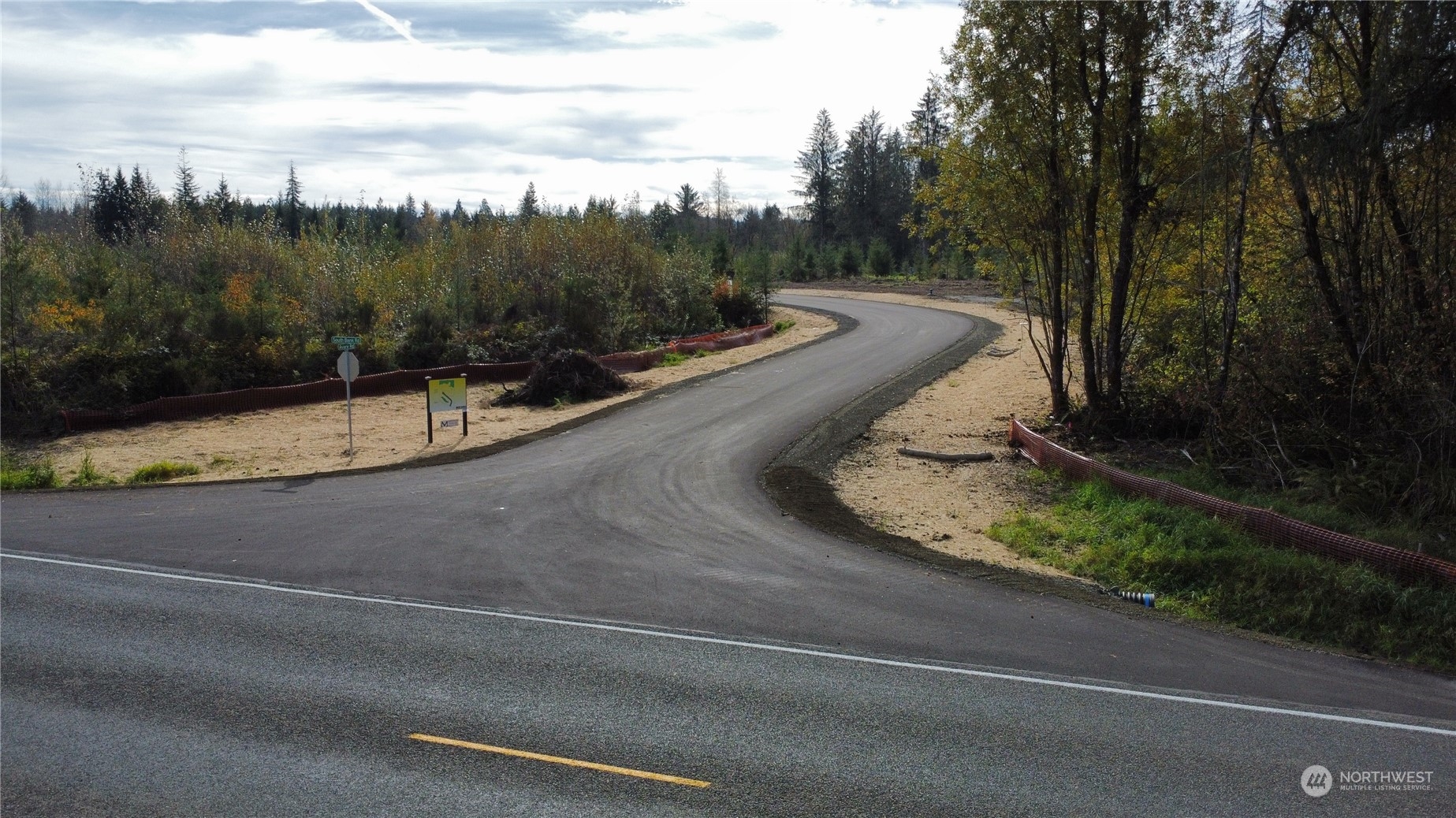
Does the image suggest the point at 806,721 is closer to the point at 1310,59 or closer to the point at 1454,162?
the point at 1454,162

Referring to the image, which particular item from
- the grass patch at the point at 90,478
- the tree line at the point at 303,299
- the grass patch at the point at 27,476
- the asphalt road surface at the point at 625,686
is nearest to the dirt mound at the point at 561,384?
the tree line at the point at 303,299

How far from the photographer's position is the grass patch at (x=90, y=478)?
1659 centimetres

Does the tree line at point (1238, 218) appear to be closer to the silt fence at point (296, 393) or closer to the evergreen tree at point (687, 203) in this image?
the silt fence at point (296, 393)

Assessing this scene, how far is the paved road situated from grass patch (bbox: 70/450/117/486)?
9.00 meters

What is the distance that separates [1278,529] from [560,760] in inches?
360

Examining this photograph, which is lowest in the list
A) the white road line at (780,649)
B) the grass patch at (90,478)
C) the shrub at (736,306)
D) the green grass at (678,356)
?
the white road line at (780,649)

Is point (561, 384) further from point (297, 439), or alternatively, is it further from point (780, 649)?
point (780, 649)

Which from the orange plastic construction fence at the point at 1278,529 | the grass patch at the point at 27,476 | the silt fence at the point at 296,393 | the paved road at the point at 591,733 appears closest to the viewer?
the paved road at the point at 591,733

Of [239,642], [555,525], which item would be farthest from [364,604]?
[555,525]

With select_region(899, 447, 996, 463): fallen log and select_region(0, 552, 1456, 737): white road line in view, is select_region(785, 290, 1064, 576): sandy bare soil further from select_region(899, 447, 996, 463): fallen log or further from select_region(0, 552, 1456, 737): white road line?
select_region(0, 552, 1456, 737): white road line

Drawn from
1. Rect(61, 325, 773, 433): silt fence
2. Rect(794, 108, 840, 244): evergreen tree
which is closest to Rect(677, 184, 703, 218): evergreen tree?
Rect(794, 108, 840, 244): evergreen tree

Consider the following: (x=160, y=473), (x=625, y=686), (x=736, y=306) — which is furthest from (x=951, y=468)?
(x=736, y=306)

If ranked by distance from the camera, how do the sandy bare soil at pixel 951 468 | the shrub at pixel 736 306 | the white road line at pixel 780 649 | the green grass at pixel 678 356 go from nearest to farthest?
the white road line at pixel 780 649 < the sandy bare soil at pixel 951 468 < the green grass at pixel 678 356 < the shrub at pixel 736 306

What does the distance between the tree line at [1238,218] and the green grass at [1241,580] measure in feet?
8.75
